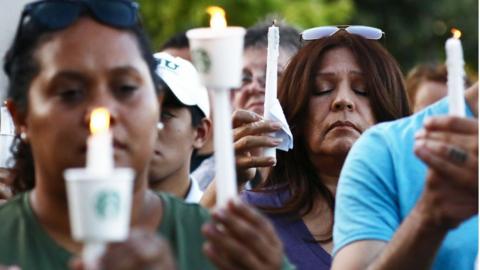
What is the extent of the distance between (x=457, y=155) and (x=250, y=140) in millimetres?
2239

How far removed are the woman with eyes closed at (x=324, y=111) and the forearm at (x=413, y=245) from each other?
63.4 inches

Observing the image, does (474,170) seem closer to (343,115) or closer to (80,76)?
(80,76)

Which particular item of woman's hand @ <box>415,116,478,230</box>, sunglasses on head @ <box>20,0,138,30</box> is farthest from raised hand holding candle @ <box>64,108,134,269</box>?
sunglasses on head @ <box>20,0,138,30</box>

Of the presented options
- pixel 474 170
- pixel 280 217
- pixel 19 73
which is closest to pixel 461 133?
pixel 474 170

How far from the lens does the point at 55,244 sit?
12.9ft

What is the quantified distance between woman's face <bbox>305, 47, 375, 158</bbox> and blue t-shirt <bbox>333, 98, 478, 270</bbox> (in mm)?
1375

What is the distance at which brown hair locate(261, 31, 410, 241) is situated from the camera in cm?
602

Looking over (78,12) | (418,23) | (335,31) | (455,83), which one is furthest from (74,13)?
(418,23)

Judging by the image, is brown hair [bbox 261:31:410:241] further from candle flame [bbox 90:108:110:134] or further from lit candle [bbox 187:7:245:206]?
lit candle [bbox 187:7:245:206]

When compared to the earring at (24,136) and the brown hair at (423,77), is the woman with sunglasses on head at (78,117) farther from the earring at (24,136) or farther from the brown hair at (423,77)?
the brown hair at (423,77)

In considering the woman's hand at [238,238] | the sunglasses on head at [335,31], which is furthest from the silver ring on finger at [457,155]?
the sunglasses on head at [335,31]

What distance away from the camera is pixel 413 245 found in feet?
13.4

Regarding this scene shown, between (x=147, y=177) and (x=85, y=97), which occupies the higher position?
(x=85, y=97)

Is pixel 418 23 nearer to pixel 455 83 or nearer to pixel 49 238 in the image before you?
pixel 49 238
